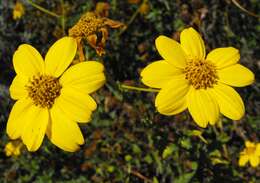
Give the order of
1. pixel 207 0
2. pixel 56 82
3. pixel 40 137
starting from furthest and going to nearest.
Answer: pixel 207 0
pixel 56 82
pixel 40 137

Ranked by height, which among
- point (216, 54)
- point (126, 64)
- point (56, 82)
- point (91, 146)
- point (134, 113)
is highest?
point (216, 54)

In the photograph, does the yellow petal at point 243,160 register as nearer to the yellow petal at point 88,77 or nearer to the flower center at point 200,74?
the flower center at point 200,74

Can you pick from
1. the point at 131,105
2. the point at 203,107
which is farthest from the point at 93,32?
the point at 131,105

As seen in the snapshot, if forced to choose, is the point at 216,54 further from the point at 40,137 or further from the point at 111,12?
the point at 111,12

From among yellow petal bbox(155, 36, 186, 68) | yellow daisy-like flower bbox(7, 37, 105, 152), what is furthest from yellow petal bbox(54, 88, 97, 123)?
yellow petal bbox(155, 36, 186, 68)

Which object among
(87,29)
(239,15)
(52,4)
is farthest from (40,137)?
(239,15)

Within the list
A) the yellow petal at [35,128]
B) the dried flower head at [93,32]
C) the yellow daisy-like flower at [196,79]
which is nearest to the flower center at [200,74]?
the yellow daisy-like flower at [196,79]

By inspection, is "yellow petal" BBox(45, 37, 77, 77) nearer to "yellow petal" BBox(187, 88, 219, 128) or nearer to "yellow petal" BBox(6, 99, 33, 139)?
"yellow petal" BBox(6, 99, 33, 139)
